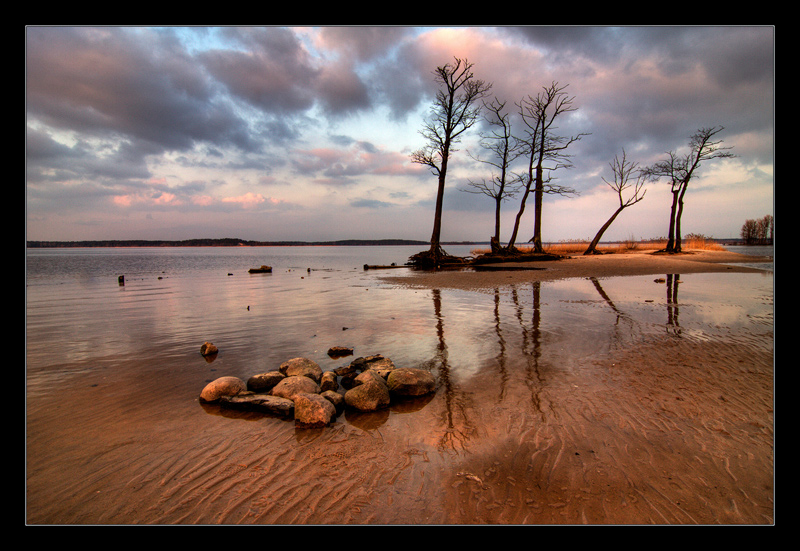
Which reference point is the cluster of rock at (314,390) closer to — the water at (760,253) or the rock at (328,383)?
the rock at (328,383)

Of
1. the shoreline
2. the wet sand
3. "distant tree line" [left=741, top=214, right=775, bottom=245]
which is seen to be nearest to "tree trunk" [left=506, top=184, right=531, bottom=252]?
the shoreline

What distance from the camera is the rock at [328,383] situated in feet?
15.4

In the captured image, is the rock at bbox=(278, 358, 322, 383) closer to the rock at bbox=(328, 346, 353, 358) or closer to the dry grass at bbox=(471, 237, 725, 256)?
the rock at bbox=(328, 346, 353, 358)

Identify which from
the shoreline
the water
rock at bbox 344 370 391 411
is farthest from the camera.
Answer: the water

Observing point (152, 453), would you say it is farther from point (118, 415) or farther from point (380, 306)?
point (380, 306)

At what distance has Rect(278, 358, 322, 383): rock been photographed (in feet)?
16.5

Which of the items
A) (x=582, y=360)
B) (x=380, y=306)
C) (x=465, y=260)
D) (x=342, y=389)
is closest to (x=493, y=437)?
(x=342, y=389)

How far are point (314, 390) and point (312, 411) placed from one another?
2.40ft

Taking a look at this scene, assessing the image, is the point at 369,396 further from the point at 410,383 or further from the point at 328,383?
the point at 328,383

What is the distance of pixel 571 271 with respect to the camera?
20203 mm

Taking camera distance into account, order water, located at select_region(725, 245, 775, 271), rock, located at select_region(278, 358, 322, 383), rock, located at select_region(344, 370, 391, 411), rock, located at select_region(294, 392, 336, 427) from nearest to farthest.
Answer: rock, located at select_region(294, 392, 336, 427) < rock, located at select_region(344, 370, 391, 411) < rock, located at select_region(278, 358, 322, 383) < water, located at select_region(725, 245, 775, 271)

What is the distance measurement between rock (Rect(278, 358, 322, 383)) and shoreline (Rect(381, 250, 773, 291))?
33.8 feet

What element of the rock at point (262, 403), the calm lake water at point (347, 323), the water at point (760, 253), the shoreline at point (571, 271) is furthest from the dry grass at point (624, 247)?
the rock at point (262, 403)
